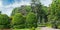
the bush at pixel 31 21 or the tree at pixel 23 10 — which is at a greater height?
the tree at pixel 23 10

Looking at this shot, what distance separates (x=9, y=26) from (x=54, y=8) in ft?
11.0

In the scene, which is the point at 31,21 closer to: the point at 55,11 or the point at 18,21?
the point at 18,21

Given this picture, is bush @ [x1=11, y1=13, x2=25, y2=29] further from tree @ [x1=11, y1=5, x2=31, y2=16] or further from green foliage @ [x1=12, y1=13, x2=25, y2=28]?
tree @ [x1=11, y1=5, x2=31, y2=16]

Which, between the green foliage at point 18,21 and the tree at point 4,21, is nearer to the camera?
the tree at point 4,21

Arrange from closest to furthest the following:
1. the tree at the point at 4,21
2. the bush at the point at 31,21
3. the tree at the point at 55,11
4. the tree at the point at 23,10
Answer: the tree at the point at 4,21
the bush at the point at 31,21
the tree at the point at 55,11
the tree at the point at 23,10

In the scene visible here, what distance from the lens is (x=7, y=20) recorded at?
968cm

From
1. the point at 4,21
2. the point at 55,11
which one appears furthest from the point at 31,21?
the point at 55,11

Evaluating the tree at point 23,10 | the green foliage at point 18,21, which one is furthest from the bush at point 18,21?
the tree at point 23,10

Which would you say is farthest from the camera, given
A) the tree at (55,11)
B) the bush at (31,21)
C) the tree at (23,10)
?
the tree at (23,10)

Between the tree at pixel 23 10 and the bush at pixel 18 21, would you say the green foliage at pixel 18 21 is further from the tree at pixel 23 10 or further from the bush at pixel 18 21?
the tree at pixel 23 10

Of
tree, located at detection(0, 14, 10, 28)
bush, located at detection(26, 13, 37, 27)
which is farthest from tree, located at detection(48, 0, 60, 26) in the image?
tree, located at detection(0, 14, 10, 28)

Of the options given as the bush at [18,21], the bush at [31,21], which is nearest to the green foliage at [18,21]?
the bush at [18,21]

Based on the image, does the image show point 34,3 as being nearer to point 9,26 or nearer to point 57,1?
point 57,1

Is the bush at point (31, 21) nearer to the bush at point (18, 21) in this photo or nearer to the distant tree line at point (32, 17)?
the distant tree line at point (32, 17)
